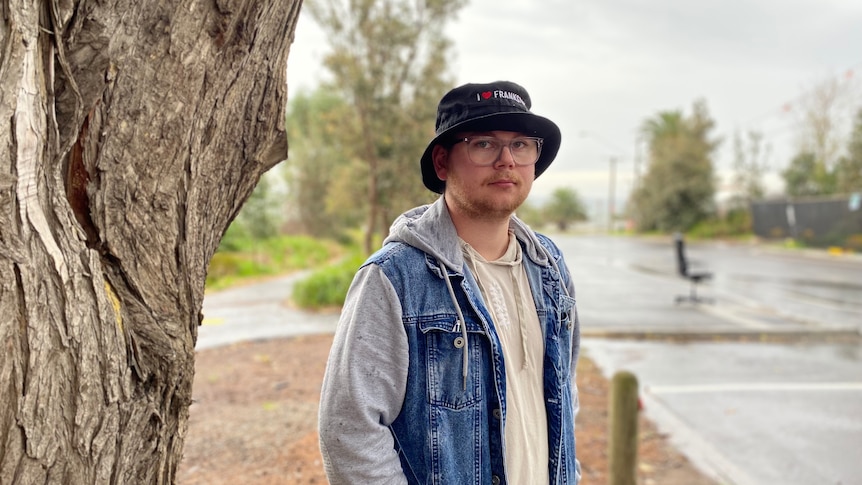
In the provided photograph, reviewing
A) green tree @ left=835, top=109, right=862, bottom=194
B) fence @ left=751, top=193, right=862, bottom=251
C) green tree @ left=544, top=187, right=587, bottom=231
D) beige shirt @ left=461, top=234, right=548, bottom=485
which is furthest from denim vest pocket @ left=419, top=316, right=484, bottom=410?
green tree @ left=544, top=187, right=587, bottom=231

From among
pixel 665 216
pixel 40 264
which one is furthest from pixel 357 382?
pixel 665 216

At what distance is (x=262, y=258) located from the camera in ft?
64.0

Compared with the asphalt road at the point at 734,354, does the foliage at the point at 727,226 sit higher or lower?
higher

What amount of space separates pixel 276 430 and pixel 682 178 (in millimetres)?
35017

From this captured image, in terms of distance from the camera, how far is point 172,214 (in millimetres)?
1658

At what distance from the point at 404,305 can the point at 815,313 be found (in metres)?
10.7

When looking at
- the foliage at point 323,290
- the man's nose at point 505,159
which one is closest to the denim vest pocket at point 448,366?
the man's nose at point 505,159

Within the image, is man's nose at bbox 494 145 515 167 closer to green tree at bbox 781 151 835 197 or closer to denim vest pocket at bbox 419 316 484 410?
denim vest pocket at bbox 419 316 484 410

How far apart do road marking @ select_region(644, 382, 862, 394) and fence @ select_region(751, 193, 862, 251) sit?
19.9m

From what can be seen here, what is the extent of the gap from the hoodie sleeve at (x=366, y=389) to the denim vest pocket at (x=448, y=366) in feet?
0.24

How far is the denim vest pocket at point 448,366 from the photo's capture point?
5.56ft

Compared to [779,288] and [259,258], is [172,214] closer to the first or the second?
[779,288]

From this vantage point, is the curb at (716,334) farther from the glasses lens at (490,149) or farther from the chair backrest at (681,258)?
the glasses lens at (490,149)

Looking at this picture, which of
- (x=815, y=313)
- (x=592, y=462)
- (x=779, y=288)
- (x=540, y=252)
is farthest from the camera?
(x=779, y=288)
